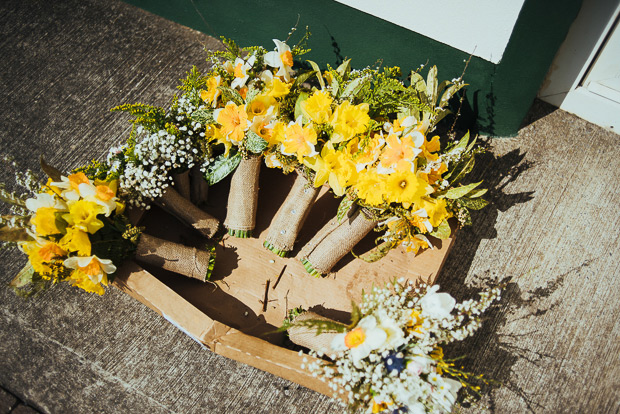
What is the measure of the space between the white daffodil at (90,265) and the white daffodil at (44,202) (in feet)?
0.62

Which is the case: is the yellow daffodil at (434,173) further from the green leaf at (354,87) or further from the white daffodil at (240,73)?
the white daffodil at (240,73)

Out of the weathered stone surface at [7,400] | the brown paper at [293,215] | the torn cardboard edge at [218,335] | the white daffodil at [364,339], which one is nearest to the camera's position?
the white daffodil at [364,339]

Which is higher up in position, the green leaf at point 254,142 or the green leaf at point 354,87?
the green leaf at point 354,87

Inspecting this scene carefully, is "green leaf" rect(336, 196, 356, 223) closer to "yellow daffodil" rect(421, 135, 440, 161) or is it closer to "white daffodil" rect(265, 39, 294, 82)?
"yellow daffodil" rect(421, 135, 440, 161)

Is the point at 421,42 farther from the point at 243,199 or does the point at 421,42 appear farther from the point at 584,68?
the point at 243,199

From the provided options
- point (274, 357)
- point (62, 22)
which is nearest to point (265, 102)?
point (274, 357)

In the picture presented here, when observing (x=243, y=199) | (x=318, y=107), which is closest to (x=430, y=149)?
(x=318, y=107)

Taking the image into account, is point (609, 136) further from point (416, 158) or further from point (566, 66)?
point (416, 158)

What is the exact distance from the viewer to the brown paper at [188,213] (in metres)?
1.83

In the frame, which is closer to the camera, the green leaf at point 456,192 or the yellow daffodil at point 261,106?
the green leaf at point 456,192

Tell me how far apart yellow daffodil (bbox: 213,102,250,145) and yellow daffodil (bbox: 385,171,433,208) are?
567 millimetres

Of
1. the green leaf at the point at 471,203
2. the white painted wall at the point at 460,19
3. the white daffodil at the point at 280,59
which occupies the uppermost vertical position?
the white painted wall at the point at 460,19

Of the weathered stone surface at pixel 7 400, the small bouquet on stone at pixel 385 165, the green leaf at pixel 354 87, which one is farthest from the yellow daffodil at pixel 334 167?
the weathered stone surface at pixel 7 400

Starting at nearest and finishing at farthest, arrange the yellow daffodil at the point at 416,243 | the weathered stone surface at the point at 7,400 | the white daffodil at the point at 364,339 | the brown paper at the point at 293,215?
the white daffodil at the point at 364,339 → the yellow daffodil at the point at 416,243 → the brown paper at the point at 293,215 → the weathered stone surface at the point at 7,400
